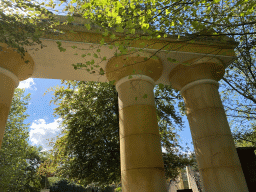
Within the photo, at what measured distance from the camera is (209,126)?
40.0ft

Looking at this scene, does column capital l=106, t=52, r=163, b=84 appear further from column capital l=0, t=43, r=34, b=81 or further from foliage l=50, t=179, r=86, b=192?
foliage l=50, t=179, r=86, b=192

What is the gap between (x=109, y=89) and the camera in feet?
71.5

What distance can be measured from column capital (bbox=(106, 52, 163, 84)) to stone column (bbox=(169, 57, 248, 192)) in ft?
7.59

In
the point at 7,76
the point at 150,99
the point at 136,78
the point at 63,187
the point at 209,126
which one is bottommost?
the point at 209,126

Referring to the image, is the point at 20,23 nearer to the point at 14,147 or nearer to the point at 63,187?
the point at 14,147

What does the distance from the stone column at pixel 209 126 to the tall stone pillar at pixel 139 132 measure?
95.0 inches

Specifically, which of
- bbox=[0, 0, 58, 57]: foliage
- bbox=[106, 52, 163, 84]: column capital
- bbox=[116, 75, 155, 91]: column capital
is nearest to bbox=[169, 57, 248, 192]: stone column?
bbox=[106, 52, 163, 84]: column capital

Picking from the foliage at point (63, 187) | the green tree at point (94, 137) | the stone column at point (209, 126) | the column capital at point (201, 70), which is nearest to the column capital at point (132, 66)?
the column capital at point (201, 70)

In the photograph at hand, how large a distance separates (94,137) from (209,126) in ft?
36.7

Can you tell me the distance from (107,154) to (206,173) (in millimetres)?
9602

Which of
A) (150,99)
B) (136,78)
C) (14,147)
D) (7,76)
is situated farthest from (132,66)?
(14,147)

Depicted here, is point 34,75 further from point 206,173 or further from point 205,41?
point 206,173

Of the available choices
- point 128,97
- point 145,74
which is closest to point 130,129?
point 128,97

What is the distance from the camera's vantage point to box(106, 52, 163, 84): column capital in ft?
38.8
